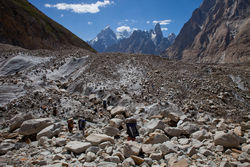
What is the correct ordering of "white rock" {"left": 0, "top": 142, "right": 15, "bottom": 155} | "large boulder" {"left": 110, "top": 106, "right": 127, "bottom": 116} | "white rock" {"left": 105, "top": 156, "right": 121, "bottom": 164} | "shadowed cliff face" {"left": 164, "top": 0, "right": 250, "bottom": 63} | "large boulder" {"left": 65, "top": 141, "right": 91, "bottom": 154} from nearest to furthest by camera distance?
"white rock" {"left": 105, "top": 156, "right": 121, "bottom": 164}
"large boulder" {"left": 65, "top": 141, "right": 91, "bottom": 154}
"white rock" {"left": 0, "top": 142, "right": 15, "bottom": 155}
"large boulder" {"left": 110, "top": 106, "right": 127, "bottom": 116}
"shadowed cliff face" {"left": 164, "top": 0, "right": 250, "bottom": 63}

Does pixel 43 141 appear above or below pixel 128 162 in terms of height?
above

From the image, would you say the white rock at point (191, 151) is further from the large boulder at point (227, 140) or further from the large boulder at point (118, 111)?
the large boulder at point (118, 111)

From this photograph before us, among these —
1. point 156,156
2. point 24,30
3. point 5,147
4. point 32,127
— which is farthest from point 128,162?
point 24,30

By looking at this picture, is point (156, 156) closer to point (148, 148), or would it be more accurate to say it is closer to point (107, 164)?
point (148, 148)

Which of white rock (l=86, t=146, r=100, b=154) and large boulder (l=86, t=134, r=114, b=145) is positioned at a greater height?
large boulder (l=86, t=134, r=114, b=145)

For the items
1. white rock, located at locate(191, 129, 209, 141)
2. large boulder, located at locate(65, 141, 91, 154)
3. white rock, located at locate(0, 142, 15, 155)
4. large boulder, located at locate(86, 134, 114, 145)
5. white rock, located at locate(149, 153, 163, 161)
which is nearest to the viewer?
white rock, located at locate(149, 153, 163, 161)

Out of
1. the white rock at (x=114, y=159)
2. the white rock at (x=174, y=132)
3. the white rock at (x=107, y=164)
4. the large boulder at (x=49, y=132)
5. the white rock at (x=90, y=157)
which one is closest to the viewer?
the white rock at (x=107, y=164)

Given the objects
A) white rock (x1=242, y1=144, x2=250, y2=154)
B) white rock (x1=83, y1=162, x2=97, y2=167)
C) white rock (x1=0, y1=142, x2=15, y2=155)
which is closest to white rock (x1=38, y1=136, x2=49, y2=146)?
white rock (x1=0, y1=142, x2=15, y2=155)

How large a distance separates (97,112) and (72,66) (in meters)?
9.64

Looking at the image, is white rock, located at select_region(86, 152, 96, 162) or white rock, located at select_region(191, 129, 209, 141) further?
white rock, located at select_region(191, 129, 209, 141)

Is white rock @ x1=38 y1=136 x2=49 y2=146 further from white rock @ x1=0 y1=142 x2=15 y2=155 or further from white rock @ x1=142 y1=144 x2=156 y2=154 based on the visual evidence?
white rock @ x1=142 y1=144 x2=156 y2=154

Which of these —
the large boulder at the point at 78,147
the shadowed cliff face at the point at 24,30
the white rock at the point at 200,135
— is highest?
the shadowed cliff face at the point at 24,30

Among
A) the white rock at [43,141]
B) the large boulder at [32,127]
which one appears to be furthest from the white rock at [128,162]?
the large boulder at [32,127]

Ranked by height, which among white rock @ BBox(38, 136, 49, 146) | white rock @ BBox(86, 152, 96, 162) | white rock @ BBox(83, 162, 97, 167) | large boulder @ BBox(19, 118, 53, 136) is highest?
large boulder @ BBox(19, 118, 53, 136)
